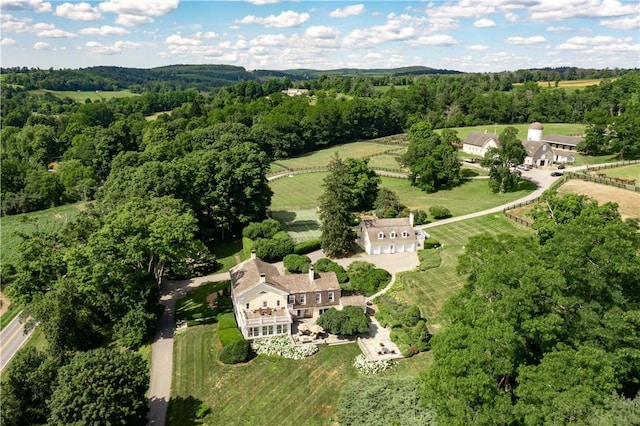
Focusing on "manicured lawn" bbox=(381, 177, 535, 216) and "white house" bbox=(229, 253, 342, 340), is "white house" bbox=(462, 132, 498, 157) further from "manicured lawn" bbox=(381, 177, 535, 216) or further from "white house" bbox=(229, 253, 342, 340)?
"white house" bbox=(229, 253, 342, 340)

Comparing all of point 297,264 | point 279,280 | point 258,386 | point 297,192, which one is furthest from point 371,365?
point 297,192

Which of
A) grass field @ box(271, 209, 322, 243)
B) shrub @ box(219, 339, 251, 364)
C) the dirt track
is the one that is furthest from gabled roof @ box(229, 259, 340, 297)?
the dirt track

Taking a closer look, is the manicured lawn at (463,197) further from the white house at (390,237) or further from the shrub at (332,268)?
the shrub at (332,268)

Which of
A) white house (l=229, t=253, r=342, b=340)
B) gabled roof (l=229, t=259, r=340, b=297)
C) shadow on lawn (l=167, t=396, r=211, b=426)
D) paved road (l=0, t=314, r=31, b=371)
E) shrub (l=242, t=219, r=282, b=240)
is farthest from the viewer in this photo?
shrub (l=242, t=219, r=282, b=240)

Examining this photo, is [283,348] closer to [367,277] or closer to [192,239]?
[367,277]

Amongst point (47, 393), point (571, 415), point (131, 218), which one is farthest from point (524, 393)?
point (131, 218)

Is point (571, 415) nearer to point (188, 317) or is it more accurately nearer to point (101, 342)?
point (188, 317)
